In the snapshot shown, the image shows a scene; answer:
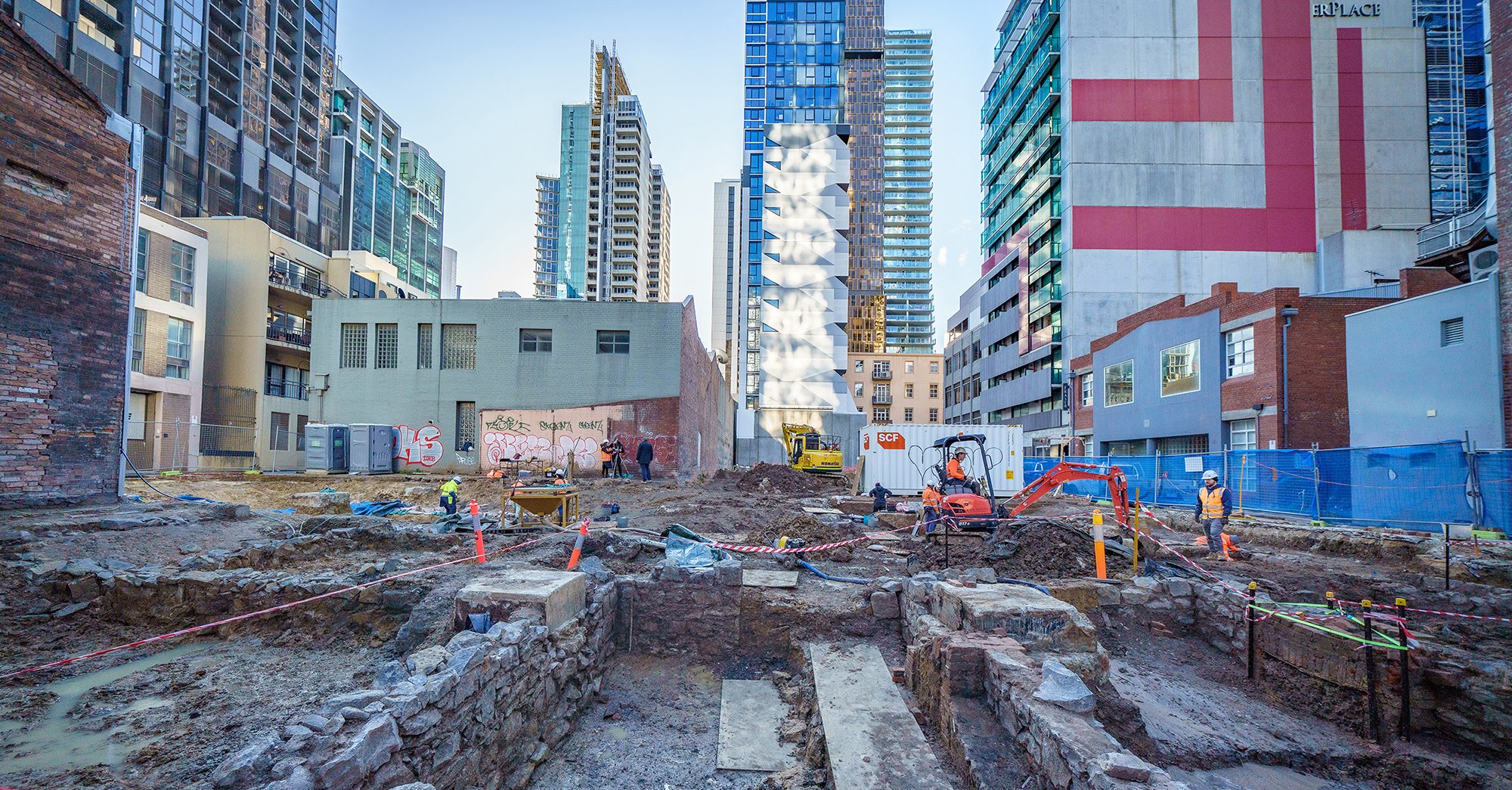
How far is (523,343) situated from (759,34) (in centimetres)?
5003

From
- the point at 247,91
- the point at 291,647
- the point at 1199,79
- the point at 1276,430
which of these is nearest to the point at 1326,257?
the point at 1199,79

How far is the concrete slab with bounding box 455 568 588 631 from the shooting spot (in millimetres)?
5906

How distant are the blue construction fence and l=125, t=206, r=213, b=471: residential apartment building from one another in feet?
110

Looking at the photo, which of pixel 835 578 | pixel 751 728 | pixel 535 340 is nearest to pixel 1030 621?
pixel 751 728

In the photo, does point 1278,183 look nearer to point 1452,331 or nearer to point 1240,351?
point 1240,351

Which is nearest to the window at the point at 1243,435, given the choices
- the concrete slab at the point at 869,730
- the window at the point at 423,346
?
the concrete slab at the point at 869,730

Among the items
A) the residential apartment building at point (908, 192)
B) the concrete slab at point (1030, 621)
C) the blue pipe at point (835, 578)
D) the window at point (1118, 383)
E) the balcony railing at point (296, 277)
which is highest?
the residential apartment building at point (908, 192)

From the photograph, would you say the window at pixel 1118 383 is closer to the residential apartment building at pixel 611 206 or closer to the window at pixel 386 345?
the window at pixel 386 345

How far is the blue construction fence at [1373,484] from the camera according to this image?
12.4 m

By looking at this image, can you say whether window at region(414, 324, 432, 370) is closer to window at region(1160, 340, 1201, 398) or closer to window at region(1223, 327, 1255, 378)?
window at region(1160, 340, 1201, 398)

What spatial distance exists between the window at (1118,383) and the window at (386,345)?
32.8 meters

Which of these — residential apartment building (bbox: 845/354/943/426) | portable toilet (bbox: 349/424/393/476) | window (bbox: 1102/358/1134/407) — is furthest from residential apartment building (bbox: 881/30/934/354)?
portable toilet (bbox: 349/424/393/476)

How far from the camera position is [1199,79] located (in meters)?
39.5

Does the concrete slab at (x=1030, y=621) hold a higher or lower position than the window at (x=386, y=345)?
lower
